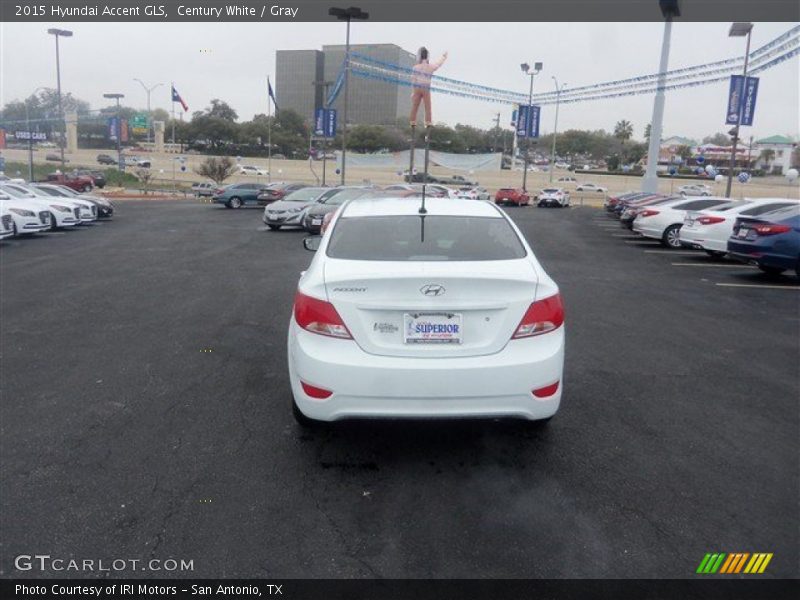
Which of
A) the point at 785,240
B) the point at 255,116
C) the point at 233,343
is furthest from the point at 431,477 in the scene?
the point at 255,116

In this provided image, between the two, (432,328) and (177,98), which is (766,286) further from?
(177,98)

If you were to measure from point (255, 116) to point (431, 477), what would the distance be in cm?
13089

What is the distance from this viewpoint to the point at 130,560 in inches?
126

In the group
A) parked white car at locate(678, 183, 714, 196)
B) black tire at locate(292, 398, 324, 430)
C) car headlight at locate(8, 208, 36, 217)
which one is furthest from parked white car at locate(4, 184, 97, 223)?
parked white car at locate(678, 183, 714, 196)

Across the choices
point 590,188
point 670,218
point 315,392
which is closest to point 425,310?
point 315,392

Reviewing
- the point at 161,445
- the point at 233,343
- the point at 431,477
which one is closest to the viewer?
the point at 431,477

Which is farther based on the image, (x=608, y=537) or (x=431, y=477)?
(x=431, y=477)

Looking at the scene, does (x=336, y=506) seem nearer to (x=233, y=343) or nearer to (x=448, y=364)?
(x=448, y=364)

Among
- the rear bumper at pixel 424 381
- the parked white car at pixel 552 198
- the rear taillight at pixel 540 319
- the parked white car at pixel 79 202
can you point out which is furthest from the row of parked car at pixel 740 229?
the parked white car at pixel 552 198

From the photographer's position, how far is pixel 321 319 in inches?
156

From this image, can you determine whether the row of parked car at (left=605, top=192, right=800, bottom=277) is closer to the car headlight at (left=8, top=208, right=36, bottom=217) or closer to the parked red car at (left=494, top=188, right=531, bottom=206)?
the car headlight at (left=8, top=208, right=36, bottom=217)

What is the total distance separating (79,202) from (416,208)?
2100 centimetres

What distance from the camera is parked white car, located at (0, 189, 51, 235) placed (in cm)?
1806

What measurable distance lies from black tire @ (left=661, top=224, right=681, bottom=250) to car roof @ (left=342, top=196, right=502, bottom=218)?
47.8 ft
